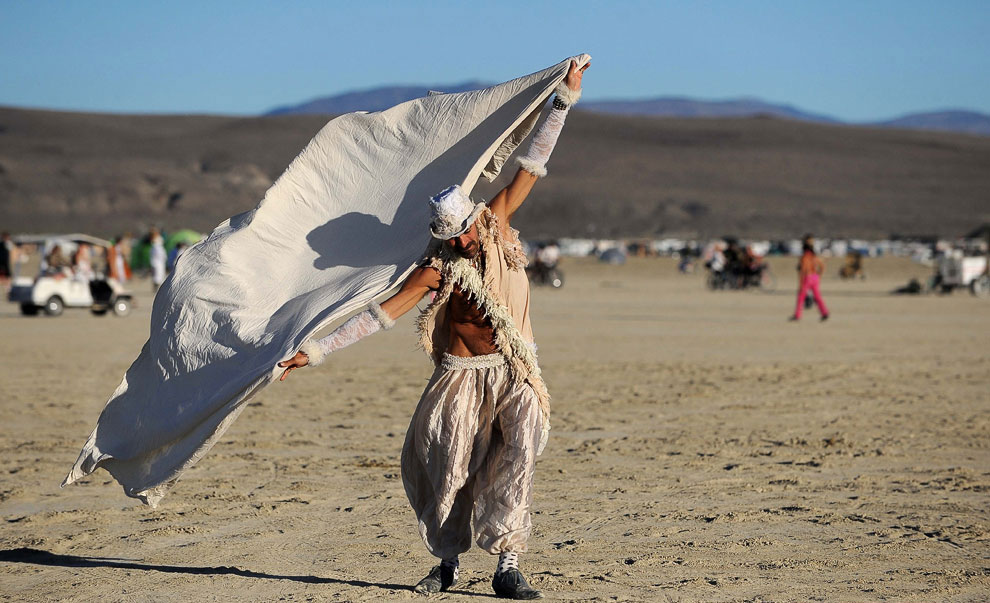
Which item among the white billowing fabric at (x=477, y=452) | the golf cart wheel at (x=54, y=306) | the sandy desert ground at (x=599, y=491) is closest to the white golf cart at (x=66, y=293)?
the golf cart wheel at (x=54, y=306)

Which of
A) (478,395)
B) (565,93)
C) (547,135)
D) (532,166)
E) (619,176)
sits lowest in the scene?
(478,395)

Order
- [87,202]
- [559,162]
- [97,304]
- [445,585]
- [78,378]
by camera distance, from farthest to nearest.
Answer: [559,162] → [87,202] → [97,304] → [78,378] → [445,585]

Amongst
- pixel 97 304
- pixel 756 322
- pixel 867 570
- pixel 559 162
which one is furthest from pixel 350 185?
pixel 559 162

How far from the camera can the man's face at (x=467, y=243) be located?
5891 mm

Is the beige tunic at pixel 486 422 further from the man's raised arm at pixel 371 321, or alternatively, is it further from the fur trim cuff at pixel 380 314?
the fur trim cuff at pixel 380 314

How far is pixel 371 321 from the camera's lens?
5871mm

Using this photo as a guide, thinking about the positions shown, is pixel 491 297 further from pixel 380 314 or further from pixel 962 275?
pixel 962 275

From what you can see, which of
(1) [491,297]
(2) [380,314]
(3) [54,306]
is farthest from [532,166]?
(3) [54,306]

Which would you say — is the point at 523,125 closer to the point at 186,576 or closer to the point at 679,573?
the point at 679,573

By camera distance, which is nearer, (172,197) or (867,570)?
(867,570)

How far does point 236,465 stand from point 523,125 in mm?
4506

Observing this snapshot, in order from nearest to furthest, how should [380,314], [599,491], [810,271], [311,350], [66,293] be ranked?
[311,350], [380,314], [599,491], [810,271], [66,293]

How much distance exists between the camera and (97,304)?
2811 centimetres

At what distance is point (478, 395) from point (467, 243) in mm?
725
